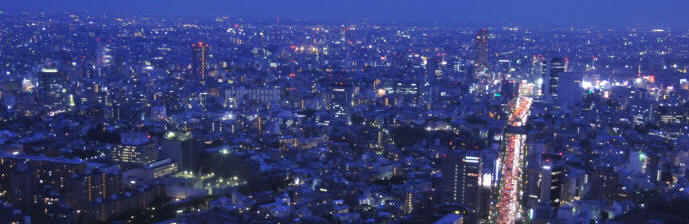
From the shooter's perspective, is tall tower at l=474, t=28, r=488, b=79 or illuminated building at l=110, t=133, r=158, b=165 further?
tall tower at l=474, t=28, r=488, b=79

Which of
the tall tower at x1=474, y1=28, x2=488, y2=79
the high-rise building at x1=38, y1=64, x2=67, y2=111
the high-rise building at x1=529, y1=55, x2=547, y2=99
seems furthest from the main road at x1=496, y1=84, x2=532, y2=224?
the high-rise building at x1=38, y1=64, x2=67, y2=111

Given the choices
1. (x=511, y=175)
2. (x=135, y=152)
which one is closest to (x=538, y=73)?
(x=511, y=175)

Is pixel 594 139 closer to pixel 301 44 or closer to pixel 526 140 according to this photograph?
pixel 526 140

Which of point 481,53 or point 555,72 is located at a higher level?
point 481,53

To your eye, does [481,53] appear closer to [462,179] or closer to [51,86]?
[51,86]

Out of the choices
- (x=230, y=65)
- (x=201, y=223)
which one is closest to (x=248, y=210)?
(x=201, y=223)

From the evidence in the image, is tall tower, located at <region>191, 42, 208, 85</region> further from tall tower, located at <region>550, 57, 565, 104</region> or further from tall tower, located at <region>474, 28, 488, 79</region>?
tall tower, located at <region>550, 57, 565, 104</region>
